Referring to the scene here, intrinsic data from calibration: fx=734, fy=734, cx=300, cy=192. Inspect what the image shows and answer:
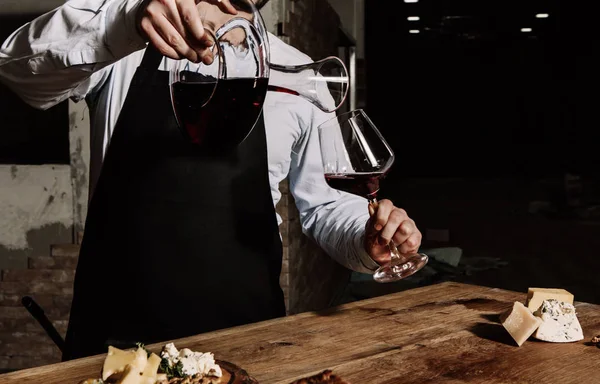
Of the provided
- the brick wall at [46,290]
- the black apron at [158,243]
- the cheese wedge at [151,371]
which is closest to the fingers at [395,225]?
the black apron at [158,243]

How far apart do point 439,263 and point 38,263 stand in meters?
3.93

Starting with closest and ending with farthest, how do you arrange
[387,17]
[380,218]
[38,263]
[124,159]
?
[380,218]
[124,159]
[38,263]
[387,17]

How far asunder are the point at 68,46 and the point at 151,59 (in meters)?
0.40

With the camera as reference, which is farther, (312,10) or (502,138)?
(502,138)

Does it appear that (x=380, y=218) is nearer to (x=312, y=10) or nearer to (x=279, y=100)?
(x=279, y=100)

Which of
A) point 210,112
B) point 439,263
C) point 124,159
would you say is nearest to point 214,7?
point 210,112

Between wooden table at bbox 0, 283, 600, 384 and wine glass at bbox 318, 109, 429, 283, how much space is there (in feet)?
0.42

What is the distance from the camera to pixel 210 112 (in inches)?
48.2

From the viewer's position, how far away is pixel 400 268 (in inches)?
57.4

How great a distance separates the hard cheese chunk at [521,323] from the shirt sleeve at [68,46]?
32.1 inches

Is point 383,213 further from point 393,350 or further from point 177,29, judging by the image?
point 177,29

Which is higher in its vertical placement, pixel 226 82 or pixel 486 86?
pixel 226 82

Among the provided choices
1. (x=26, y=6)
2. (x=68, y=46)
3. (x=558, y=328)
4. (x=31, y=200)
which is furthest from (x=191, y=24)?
(x=26, y=6)

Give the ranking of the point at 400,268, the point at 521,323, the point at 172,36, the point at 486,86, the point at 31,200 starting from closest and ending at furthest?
the point at 172,36, the point at 521,323, the point at 400,268, the point at 31,200, the point at 486,86
